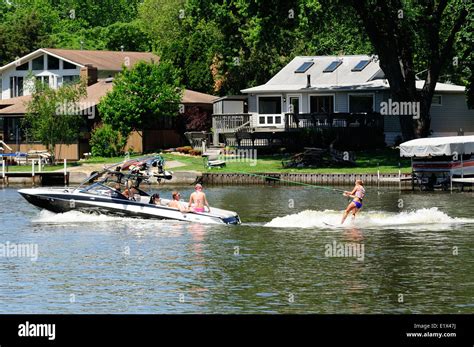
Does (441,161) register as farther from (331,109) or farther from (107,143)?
(107,143)

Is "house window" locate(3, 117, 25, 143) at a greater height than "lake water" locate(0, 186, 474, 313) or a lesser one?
greater

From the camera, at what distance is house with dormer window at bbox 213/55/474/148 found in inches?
2800

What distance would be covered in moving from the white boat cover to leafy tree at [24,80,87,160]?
2575cm

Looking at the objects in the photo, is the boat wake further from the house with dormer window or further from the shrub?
the shrub

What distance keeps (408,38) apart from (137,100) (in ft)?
64.9

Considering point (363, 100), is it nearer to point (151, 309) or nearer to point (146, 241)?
point (146, 241)

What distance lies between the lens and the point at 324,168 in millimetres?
63281

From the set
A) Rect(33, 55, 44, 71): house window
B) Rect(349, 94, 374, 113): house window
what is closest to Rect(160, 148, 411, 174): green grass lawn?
Rect(349, 94, 374, 113): house window

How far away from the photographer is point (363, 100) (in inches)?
2948

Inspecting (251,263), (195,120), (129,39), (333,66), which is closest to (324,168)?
(333,66)

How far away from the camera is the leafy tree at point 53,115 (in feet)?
236

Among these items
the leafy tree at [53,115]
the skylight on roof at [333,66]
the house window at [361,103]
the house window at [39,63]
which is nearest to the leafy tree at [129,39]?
the house window at [39,63]

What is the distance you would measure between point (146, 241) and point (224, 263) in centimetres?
563
